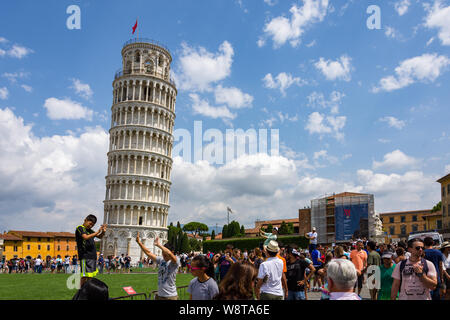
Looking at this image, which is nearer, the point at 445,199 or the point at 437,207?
the point at 445,199

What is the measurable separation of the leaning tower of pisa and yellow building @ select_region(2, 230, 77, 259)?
39.9 m

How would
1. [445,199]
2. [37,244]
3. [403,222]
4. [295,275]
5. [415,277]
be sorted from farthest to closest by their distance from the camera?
1. [403,222]
2. [37,244]
3. [445,199]
4. [295,275]
5. [415,277]

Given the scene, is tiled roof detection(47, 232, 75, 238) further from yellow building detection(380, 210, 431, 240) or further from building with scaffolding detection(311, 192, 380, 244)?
yellow building detection(380, 210, 431, 240)

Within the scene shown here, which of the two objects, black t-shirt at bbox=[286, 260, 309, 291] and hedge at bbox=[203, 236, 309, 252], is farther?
hedge at bbox=[203, 236, 309, 252]

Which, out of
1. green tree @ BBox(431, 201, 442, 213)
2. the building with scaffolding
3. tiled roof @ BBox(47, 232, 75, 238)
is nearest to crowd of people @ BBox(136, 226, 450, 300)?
the building with scaffolding

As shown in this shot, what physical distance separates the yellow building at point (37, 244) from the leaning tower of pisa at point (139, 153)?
131ft

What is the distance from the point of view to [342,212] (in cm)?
6856

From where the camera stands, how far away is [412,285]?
6.45 meters

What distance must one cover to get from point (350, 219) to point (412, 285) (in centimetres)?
6469

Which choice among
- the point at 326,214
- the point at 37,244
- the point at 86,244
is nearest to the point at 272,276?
the point at 86,244

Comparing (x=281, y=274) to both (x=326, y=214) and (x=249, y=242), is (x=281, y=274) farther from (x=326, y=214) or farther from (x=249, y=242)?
(x=249, y=242)

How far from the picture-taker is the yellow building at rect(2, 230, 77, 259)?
297 ft

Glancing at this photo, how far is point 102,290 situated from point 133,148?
65.2 m

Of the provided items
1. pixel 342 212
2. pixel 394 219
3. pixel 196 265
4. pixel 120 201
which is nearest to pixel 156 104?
pixel 120 201
